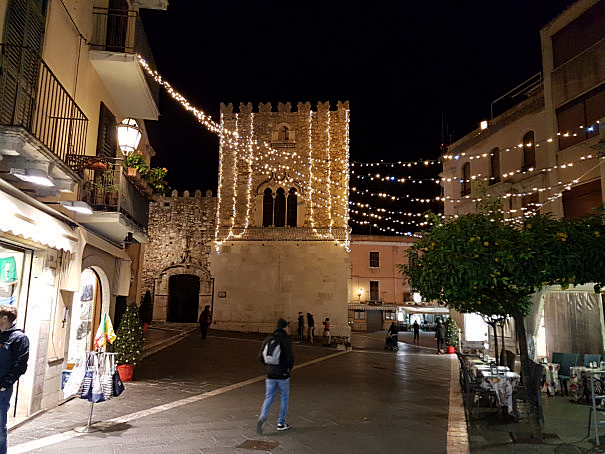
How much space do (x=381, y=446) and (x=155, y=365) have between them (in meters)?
8.11

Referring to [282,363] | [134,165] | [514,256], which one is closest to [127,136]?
[134,165]

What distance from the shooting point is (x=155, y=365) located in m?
12.2

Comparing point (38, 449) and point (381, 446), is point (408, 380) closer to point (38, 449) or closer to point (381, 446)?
point (381, 446)

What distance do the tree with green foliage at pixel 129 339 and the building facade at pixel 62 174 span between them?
2.65 ft

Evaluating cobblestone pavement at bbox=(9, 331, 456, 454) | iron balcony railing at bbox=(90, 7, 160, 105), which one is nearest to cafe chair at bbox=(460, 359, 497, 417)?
cobblestone pavement at bbox=(9, 331, 456, 454)

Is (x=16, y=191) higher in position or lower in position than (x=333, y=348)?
higher

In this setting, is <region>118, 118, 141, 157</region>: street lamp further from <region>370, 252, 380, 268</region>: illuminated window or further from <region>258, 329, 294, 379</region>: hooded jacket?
<region>370, 252, 380, 268</region>: illuminated window

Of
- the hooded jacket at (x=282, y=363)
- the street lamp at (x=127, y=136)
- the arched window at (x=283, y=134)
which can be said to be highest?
the arched window at (x=283, y=134)

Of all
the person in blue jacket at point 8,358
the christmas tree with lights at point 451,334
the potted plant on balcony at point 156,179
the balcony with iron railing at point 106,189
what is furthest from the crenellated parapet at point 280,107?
the person in blue jacket at point 8,358

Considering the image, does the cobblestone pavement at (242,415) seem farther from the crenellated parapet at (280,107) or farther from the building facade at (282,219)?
the crenellated parapet at (280,107)

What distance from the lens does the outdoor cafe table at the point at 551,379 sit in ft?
32.7

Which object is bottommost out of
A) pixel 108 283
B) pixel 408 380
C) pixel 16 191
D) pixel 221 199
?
pixel 408 380

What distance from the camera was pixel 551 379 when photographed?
10031 millimetres

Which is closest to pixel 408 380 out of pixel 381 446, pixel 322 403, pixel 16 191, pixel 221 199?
pixel 322 403
